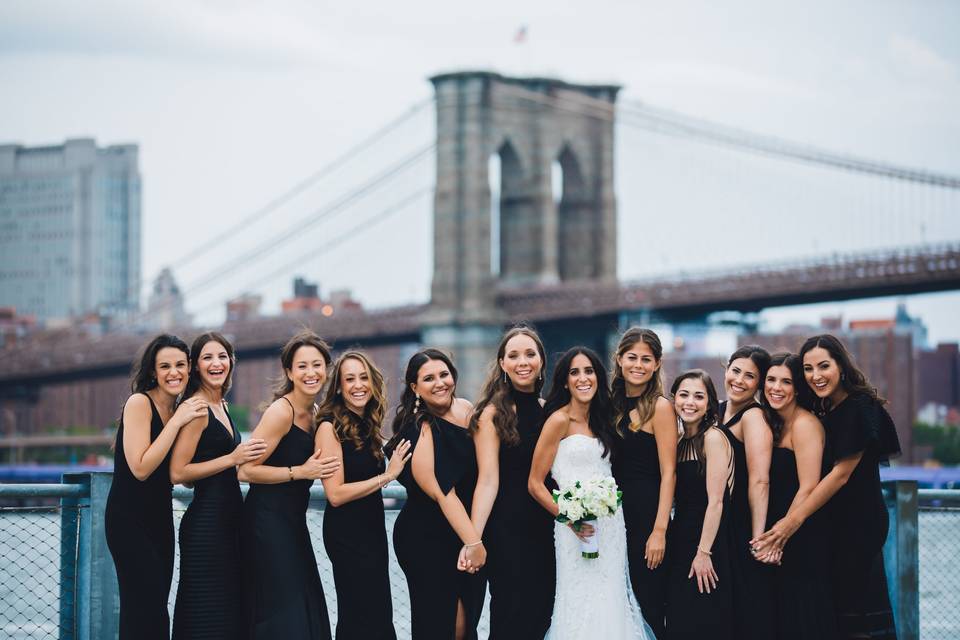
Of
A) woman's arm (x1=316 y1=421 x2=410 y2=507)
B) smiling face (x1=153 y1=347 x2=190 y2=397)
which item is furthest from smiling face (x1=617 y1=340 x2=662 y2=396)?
smiling face (x1=153 y1=347 x2=190 y2=397)

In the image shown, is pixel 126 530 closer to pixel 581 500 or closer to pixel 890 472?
pixel 581 500

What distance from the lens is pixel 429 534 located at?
19.9 ft

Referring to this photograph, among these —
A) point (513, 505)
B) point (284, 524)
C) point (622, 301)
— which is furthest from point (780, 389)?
point (622, 301)

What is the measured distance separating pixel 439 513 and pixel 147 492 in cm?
117

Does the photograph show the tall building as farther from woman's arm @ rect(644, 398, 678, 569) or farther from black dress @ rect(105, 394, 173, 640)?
woman's arm @ rect(644, 398, 678, 569)

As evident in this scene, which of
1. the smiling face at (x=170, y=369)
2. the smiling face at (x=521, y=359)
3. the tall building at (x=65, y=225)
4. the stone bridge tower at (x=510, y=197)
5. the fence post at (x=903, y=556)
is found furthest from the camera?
the tall building at (x=65, y=225)

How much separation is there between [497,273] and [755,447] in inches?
1557

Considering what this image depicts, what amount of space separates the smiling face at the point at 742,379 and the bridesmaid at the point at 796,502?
3.7 inches

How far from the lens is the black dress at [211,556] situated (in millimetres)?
5816

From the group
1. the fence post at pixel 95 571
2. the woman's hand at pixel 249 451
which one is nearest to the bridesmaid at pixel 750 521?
the woman's hand at pixel 249 451

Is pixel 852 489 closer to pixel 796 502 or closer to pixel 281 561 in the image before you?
pixel 796 502

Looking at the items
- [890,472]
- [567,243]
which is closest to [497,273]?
[567,243]

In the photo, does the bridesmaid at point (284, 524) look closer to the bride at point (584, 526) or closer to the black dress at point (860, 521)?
the bride at point (584, 526)

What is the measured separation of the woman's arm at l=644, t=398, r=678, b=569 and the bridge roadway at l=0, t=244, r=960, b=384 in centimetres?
2471
